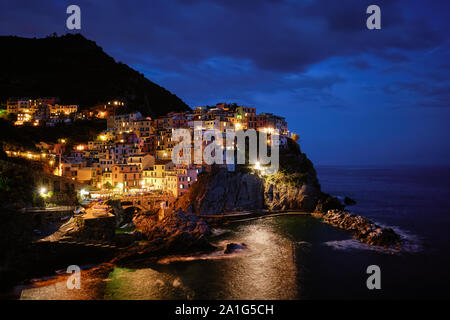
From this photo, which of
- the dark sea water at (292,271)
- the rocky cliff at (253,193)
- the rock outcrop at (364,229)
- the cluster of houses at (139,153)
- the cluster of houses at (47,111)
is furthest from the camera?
the cluster of houses at (47,111)

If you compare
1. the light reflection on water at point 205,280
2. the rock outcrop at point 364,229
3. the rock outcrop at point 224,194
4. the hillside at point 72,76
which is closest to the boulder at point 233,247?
the light reflection on water at point 205,280

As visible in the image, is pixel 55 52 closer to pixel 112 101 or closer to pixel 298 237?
pixel 112 101

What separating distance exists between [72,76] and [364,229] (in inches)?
3880

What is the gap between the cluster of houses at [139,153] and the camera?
48875 mm

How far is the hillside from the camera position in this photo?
85625mm

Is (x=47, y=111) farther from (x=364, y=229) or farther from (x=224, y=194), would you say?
(x=364, y=229)

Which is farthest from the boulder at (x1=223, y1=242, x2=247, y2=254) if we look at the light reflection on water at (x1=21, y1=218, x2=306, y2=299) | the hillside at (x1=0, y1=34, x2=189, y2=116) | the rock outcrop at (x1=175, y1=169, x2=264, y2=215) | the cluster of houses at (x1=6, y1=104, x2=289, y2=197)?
the hillside at (x1=0, y1=34, x2=189, y2=116)

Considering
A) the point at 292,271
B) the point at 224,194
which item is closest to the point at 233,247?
the point at 292,271

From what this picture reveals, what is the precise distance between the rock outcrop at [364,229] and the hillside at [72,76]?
5997 centimetres

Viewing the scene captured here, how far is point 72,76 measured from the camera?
320 feet

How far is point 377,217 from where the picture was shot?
4888 cm

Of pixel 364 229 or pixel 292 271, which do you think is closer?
pixel 292 271

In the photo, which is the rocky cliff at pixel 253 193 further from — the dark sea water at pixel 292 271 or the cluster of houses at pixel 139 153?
the dark sea water at pixel 292 271
